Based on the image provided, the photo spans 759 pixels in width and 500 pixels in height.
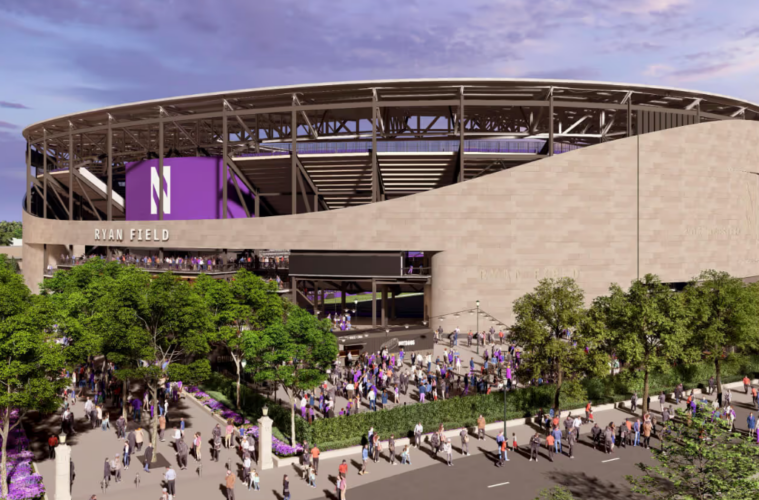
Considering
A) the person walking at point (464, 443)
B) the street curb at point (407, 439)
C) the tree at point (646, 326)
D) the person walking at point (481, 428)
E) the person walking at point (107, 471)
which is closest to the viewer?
the person walking at point (107, 471)

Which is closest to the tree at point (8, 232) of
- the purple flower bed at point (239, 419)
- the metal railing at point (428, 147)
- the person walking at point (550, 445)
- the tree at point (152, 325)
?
the metal railing at point (428, 147)

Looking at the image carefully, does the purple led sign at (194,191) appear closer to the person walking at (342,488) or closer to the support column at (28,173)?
the support column at (28,173)

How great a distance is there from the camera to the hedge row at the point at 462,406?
27.5 metres

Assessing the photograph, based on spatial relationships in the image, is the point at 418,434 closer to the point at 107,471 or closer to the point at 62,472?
the point at 107,471

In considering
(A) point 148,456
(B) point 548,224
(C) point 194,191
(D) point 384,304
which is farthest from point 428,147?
(A) point 148,456

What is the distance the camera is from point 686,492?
16.0m

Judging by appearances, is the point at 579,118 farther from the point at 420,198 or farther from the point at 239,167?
the point at 239,167

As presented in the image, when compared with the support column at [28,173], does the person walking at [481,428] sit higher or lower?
lower

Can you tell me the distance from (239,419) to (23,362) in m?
11.1

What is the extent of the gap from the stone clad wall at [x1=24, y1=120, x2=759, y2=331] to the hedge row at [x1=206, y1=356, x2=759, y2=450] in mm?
15888

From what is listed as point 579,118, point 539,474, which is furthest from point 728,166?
point 539,474

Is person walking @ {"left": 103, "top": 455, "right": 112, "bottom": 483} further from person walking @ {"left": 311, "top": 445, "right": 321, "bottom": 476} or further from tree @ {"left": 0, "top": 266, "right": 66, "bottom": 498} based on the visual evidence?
person walking @ {"left": 311, "top": 445, "right": 321, "bottom": 476}

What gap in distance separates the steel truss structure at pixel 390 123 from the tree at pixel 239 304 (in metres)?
20.7

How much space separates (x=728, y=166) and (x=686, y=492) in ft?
173
